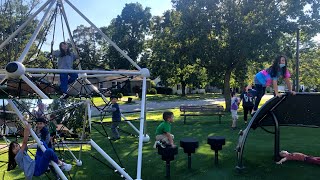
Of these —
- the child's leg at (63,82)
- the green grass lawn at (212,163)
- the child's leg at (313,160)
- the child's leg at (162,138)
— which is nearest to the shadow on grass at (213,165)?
the green grass lawn at (212,163)

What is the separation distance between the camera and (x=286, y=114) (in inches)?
383

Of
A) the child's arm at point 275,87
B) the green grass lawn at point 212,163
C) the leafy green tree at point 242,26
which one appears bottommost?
the green grass lawn at point 212,163

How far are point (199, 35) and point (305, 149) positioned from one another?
557 inches

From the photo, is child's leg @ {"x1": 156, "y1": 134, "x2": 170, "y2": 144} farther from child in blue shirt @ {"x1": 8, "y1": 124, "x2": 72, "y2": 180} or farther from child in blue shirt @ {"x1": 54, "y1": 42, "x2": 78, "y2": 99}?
child in blue shirt @ {"x1": 8, "y1": 124, "x2": 72, "y2": 180}

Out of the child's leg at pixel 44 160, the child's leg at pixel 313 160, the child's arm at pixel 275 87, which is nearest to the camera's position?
the child's leg at pixel 44 160

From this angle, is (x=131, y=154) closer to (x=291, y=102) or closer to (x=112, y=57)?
(x=291, y=102)

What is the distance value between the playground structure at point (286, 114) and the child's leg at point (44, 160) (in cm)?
429

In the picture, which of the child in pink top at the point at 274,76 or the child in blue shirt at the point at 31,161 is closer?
the child in blue shirt at the point at 31,161

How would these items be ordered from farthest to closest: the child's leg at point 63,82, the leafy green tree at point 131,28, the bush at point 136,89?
1. the leafy green tree at point 131,28
2. the bush at point 136,89
3. the child's leg at point 63,82

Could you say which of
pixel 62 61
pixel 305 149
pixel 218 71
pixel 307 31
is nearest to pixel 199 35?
pixel 218 71

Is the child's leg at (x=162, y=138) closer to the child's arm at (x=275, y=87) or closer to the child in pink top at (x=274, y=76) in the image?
the child in pink top at (x=274, y=76)

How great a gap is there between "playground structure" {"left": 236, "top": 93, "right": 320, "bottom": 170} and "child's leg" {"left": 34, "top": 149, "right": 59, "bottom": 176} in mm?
4292

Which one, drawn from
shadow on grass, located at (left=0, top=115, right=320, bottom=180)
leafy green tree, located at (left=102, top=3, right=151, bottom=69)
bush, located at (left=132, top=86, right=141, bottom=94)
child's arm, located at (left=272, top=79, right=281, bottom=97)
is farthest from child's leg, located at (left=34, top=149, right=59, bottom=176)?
leafy green tree, located at (left=102, top=3, right=151, bottom=69)

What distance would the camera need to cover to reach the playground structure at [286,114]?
340 inches
